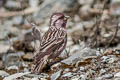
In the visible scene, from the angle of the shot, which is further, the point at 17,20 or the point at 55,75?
the point at 17,20

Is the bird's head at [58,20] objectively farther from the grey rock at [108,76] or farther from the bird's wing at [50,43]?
the grey rock at [108,76]

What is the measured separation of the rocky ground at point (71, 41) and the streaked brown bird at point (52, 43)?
179 millimetres

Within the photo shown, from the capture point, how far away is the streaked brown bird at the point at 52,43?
670cm

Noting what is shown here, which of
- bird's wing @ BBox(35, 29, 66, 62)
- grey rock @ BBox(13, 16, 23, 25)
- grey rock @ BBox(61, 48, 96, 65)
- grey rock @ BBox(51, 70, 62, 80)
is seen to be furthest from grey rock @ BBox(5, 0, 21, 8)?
grey rock @ BBox(51, 70, 62, 80)

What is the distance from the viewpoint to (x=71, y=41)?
1136 cm

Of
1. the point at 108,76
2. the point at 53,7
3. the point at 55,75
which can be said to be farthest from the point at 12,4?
the point at 108,76

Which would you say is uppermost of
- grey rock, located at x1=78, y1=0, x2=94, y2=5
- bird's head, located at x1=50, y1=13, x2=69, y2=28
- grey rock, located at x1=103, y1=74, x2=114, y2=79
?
bird's head, located at x1=50, y1=13, x2=69, y2=28

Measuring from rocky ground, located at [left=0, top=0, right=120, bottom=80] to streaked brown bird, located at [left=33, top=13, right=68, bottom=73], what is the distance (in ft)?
0.59

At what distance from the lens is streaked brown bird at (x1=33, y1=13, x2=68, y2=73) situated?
264 inches

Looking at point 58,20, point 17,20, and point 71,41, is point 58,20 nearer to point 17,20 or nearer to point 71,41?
point 71,41

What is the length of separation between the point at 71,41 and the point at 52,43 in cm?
441

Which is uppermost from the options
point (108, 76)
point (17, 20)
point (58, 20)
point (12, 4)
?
point (58, 20)

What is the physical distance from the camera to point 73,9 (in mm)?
14648

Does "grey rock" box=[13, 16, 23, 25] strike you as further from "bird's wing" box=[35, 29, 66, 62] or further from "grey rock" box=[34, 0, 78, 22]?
"bird's wing" box=[35, 29, 66, 62]
